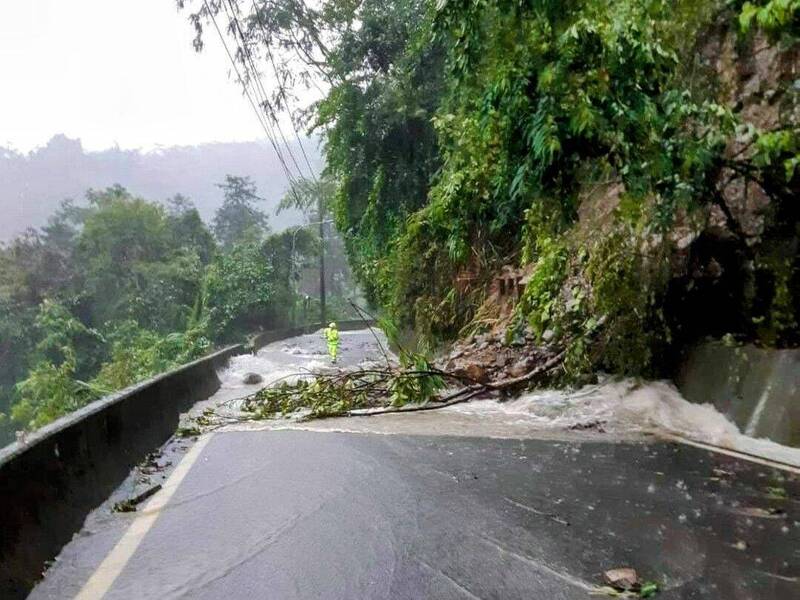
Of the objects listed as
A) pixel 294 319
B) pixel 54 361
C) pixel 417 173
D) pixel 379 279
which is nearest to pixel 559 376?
pixel 417 173

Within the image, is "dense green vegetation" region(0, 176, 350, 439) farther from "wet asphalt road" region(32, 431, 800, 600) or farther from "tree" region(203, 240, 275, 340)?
"wet asphalt road" region(32, 431, 800, 600)

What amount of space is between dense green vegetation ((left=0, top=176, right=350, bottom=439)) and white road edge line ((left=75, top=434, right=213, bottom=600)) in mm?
24334

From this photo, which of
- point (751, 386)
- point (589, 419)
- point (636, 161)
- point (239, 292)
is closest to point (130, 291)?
point (239, 292)

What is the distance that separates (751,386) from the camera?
671 centimetres

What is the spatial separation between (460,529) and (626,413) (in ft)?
14.5

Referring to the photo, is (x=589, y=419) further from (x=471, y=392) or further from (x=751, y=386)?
(x=471, y=392)

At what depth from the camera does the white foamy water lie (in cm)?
676

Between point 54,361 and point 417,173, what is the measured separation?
72.1 ft

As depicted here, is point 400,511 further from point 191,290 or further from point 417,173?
point 191,290

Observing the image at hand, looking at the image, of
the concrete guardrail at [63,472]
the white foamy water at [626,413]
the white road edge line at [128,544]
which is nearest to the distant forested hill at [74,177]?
the white foamy water at [626,413]

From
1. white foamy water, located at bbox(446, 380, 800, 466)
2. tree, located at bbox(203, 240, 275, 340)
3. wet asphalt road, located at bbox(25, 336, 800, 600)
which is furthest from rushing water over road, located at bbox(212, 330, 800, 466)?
tree, located at bbox(203, 240, 275, 340)

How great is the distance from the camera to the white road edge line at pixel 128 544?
11.6ft

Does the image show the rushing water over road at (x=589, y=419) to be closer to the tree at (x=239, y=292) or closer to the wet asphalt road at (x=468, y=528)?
the wet asphalt road at (x=468, y=528)

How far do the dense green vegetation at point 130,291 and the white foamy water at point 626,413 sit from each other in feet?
74.1
